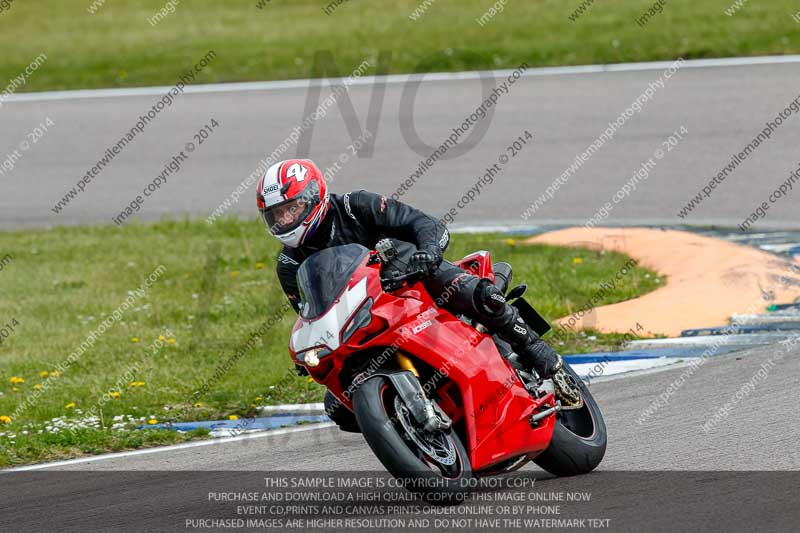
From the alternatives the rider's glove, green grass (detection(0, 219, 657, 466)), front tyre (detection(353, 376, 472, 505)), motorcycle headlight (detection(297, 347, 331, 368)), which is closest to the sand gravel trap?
green grass (detection(0, 219, 657, 466))

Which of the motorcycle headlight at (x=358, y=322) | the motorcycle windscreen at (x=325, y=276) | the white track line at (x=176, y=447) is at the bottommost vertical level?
the white track line at (x=176, y=447)

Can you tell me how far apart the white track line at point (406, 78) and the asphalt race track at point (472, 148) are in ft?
0.82

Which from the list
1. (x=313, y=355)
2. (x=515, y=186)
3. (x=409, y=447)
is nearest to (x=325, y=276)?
(x=313, y=355)

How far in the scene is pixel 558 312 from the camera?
419 inches

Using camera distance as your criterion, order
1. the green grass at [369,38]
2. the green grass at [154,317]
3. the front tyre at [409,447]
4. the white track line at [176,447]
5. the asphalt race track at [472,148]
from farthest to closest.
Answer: the green grass at [369,38]
the asphalt race track at [472,148]
the green grass at [154,317]
the white track line at [176,447]
the front tyre at [409,447]

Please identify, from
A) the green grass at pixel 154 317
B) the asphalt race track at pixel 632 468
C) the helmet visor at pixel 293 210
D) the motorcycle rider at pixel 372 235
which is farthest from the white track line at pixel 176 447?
the helmet visor at pixel 293 210

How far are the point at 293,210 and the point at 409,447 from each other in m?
1.46

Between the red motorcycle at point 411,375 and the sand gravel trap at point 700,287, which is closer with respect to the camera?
the red motorcycle at point 411,375

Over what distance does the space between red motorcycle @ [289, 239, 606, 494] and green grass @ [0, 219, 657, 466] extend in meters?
3.05

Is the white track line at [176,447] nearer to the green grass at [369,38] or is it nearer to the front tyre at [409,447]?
the front tyre at [409,447]

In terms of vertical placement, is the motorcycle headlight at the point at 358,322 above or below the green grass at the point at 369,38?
above

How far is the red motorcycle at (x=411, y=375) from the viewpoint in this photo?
572 cm

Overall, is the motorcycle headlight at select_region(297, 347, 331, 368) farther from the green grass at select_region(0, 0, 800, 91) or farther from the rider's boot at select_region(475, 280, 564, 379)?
the green grass at select_region(0, 0, 800, 91)

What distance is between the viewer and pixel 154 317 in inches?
473
